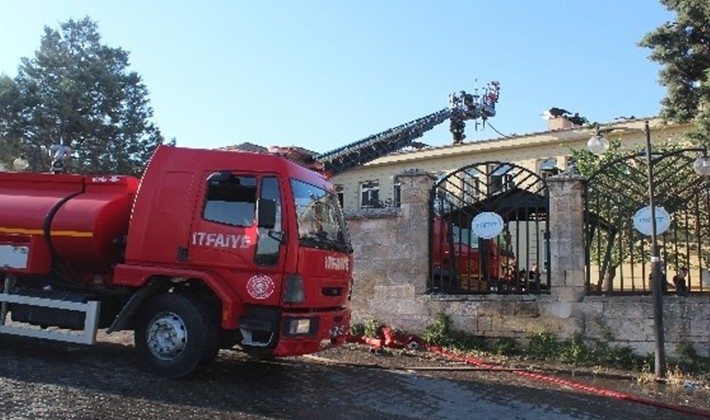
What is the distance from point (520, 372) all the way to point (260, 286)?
4.10 meters

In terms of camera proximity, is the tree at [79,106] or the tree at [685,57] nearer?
the tree at [685,57]

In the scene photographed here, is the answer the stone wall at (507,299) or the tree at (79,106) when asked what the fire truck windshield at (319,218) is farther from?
the tree at (79,106)

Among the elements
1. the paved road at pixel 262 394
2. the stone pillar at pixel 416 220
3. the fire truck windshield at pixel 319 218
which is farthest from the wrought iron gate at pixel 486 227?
the fire truck windshield at pixel 319 218

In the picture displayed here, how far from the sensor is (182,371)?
25.5ft

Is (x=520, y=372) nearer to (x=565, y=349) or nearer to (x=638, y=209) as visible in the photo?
(x=565, y=349)

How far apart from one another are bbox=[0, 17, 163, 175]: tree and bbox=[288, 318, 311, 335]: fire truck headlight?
27.1 metres

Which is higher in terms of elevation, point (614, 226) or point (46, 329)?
point (614, 226)

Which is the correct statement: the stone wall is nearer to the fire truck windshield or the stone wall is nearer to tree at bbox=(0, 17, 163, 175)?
the fire truck windshield

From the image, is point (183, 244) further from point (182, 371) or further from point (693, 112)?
point (693, 112)

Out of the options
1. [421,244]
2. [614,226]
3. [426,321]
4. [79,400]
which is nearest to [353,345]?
[426,321]

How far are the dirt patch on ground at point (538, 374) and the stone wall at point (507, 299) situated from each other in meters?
0.64

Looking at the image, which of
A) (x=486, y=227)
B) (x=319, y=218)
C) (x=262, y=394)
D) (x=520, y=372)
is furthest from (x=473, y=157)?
(x=262, y=394)

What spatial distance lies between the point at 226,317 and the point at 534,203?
5863 mm

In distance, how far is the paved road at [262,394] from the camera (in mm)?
6570
